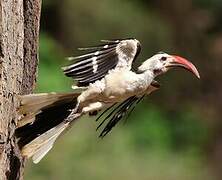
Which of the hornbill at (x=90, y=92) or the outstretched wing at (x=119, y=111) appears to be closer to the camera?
the hornbill at (x=90, y=92)

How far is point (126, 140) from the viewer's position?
307 inches

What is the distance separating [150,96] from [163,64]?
6.67 metres

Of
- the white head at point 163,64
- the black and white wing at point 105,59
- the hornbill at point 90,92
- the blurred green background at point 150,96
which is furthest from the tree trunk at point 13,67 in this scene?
the blurred green background at point 150,96

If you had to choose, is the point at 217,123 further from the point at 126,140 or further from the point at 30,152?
the point at 30,152

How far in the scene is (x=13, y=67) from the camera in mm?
2633

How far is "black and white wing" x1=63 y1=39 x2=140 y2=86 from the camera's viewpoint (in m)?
2.73

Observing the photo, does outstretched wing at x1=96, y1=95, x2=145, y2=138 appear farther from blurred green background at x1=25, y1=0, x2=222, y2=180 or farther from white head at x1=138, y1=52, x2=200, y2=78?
blurred green background at x1=25, y1=0, x2=222, y2=180

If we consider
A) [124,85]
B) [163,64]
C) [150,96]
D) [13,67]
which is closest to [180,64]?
[163,64]

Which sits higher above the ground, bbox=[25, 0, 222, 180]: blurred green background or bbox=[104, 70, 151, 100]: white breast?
bbox=[104, 70, 151, 100]: white breast

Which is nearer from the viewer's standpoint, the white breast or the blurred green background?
the white breast

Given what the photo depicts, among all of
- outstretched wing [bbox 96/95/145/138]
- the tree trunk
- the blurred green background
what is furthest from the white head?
the blurred green background

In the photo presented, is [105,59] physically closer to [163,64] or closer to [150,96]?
[163,64]

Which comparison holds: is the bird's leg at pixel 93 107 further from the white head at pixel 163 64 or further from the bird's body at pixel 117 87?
the white head at pixel 163 64

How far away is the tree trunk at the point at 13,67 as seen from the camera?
2.58m
